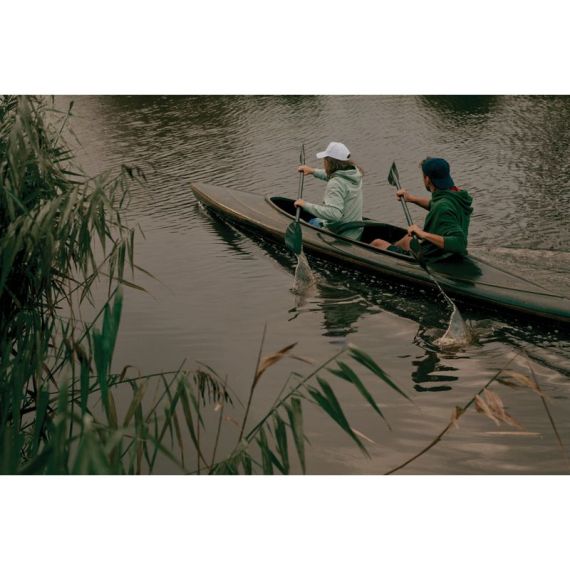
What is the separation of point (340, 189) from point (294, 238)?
0.49 meters

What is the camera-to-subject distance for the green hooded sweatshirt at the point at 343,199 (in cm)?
557

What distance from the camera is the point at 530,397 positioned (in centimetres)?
382

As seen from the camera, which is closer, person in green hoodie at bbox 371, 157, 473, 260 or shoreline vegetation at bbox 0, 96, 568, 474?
shoreline vegetation at bbox 0, 96, 568, 474

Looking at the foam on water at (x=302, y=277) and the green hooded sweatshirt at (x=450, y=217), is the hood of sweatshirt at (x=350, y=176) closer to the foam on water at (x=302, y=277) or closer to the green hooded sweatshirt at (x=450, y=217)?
the foam on water at (x=302, y=277)

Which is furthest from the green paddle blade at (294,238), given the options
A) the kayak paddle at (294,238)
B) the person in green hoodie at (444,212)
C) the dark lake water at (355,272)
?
the person in green hoodie at (444,212)

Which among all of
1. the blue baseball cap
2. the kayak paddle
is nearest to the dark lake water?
the kayak paddle

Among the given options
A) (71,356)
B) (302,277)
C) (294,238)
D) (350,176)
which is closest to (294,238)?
(294,238)

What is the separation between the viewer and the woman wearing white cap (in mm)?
5500

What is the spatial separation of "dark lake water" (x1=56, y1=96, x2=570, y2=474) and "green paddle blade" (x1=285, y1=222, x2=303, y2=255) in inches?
10.0

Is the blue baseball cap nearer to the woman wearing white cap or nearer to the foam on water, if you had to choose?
the woman wearing white cap

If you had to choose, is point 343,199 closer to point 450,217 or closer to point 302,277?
point 302,277

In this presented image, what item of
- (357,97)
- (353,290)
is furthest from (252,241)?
(357,97)

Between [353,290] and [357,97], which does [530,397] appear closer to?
[353,290]

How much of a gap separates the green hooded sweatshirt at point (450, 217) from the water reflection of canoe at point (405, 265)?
0.63 feet
